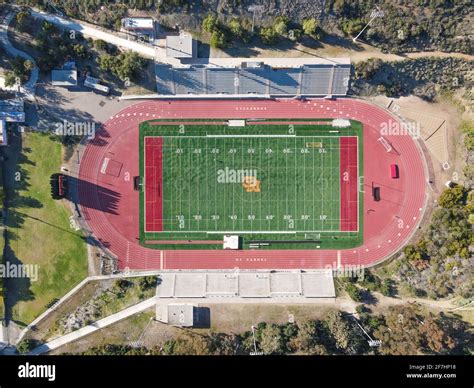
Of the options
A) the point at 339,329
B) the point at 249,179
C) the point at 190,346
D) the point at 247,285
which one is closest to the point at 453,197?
the point at 339,329

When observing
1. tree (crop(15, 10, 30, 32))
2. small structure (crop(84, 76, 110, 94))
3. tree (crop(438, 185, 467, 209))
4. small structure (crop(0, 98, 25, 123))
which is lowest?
tree (crop(438, 185, 467, 209))

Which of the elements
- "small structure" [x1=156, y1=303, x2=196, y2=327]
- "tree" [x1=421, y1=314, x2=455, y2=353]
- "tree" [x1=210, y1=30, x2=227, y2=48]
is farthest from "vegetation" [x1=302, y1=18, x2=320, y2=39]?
"tree" [x1=421, y1=314, x2=455, y2=353]

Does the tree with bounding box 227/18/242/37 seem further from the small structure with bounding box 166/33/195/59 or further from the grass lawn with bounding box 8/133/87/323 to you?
the grass lawn with bounding box 8/133/87/323

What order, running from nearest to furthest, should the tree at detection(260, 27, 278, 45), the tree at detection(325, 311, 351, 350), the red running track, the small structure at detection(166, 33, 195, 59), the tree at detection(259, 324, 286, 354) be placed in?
the tree at detection(325, 311, 351, 350) < the tree at detection(259, 324, 286, 354) < the tree at detection(260, 27, 278, 45) < the small structure at detection(166, 33, 195, 59) < the red running track

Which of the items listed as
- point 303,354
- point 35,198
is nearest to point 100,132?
point 35,198

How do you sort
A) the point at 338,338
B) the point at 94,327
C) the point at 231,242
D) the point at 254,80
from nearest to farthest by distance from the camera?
the point at 338,338, the point at 94,327, the point at 254,80, the point at 231,242

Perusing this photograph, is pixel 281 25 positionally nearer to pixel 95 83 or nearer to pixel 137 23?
pixel 137 23
